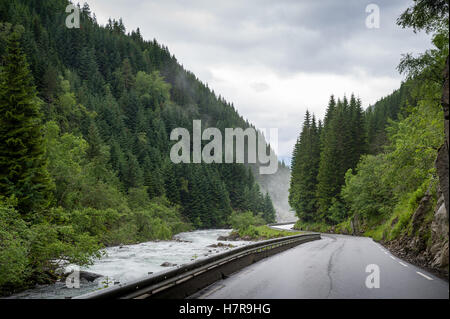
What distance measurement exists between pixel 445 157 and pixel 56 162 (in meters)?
31.3

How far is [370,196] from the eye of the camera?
39469 mm

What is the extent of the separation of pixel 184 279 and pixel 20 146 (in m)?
20.5

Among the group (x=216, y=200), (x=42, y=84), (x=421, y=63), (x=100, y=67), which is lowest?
(x=216, y=200)

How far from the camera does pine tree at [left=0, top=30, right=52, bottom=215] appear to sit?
22688mm

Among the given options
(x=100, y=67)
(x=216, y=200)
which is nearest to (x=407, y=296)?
(x=216, y=200)

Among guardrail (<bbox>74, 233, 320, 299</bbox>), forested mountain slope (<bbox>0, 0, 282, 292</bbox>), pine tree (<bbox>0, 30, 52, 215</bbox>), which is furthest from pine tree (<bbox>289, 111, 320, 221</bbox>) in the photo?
guardrail (<bbox>74, 233, 320, 299</bbox>)

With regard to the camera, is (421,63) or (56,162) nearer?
(421,63)

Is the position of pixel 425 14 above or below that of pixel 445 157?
above

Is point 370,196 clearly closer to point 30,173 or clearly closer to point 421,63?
point 421,63

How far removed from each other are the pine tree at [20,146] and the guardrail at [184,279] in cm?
1553

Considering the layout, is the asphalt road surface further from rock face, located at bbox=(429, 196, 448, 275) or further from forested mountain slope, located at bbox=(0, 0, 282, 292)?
forested mountain slope, located at bbox=(0, 0, 282, 292)

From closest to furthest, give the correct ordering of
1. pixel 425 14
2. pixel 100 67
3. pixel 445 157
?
1. pixel 445 157
2. pixel 425 14
3. pixel 100 67

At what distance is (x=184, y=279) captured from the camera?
8.12 metres

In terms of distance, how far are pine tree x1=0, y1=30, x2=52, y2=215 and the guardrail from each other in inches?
611
